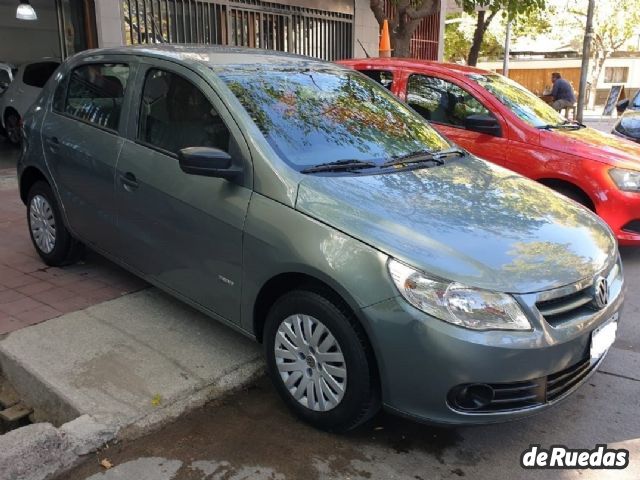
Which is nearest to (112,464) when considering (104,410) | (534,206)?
(104,410)

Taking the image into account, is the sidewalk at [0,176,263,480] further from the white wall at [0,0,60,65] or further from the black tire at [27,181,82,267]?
the white wall at [0,0,60,65]

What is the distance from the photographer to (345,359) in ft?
8.88

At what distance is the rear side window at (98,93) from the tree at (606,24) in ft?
97.0

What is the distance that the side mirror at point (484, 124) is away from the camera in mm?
5750

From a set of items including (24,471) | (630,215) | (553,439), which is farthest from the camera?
(630,215)

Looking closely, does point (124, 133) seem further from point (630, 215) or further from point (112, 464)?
point (630, 215)

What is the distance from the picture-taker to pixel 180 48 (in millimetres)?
4027

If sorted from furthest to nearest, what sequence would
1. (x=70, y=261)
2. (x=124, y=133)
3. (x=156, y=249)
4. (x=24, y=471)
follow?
(x=70, y=261), (x=124, y=133), (x=156, y=249), (x=24, y=471)

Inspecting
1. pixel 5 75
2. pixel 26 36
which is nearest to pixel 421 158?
pixel 5 75

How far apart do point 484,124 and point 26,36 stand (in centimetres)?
1782

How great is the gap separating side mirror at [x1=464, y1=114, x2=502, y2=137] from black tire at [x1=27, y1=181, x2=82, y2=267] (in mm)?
3594

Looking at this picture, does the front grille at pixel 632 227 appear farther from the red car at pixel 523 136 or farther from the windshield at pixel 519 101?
the windshield at pixel 519 101

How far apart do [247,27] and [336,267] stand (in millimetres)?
9705

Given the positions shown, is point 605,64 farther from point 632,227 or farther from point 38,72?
point 632,227
